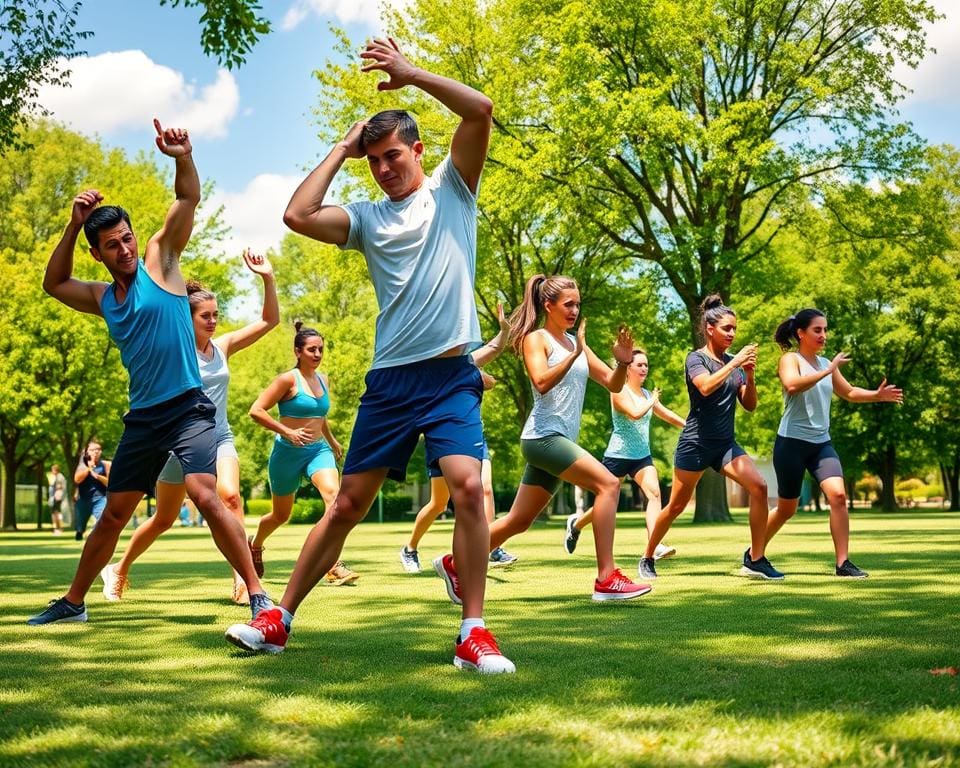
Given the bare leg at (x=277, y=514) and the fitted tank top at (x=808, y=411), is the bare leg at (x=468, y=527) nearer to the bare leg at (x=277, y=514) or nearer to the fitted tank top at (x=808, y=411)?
the bare leg at (x=277, y=514)

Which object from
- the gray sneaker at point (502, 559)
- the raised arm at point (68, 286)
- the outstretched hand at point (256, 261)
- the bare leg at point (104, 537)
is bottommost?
the gray sneaker at point (502, 559)

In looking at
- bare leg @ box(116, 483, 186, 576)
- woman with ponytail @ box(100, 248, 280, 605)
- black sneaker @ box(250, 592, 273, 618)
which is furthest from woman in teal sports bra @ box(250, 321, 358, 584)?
black sneaker @ box(250, 592, 273, 618)

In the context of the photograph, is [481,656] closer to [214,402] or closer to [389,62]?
[389,62]

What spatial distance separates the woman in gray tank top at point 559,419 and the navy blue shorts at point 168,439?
2.18 meters

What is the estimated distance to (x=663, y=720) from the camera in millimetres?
3826

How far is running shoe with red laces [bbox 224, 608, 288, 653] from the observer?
18.3 ft

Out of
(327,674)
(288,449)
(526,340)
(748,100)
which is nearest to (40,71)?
(288,449)

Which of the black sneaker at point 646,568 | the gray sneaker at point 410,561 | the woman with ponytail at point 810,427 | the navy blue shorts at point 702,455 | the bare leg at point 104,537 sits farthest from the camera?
the gray sneaker at point 410,561

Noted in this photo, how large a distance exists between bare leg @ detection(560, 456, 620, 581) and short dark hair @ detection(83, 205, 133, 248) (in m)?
3.25

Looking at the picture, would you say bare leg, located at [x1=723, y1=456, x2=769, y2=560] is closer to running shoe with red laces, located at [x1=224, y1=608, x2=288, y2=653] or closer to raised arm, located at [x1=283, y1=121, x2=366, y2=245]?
running shoe with red laces, located at [x1=224, y1=608, x2=288, y2=653]

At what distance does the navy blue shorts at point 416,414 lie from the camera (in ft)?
18.1

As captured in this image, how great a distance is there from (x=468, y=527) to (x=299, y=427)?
513 cm

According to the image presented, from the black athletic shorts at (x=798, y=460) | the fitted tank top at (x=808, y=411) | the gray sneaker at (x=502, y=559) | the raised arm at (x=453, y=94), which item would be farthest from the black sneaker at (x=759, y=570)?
the raised arm at (x=453, y=94)

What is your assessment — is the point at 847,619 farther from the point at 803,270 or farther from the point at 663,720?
the point at 803,270
